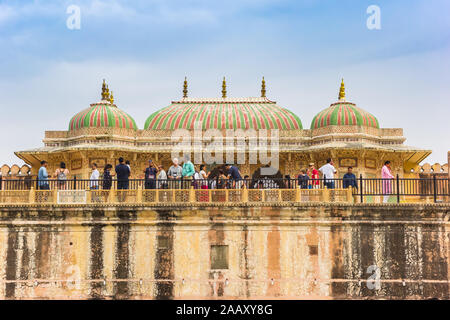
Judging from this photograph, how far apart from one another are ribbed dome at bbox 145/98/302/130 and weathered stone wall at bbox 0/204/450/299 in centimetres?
1275

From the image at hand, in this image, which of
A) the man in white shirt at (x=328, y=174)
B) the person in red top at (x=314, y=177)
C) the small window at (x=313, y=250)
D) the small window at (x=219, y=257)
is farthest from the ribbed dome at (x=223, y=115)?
the small window at (x=313, y=250)

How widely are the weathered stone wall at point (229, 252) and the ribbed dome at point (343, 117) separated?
11.7 metres

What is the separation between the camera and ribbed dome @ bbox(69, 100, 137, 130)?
1288 inches

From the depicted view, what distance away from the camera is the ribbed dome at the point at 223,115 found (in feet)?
110

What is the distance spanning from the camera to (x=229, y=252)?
21.0m

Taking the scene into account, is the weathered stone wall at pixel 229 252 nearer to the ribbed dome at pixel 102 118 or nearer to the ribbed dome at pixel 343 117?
the ribbed dome at pixel 343 117

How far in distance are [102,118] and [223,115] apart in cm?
576

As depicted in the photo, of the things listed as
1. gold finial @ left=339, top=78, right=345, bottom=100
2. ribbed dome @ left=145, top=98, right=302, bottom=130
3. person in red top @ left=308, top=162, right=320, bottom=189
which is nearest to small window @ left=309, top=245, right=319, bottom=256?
person in red top @ left=308, top=162, right=320, bottom=189

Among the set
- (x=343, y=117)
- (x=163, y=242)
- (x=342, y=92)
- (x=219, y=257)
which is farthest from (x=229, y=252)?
(x=342, y=92)

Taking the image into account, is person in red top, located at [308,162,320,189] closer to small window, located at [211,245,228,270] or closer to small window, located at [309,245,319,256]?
small window, located at [309,245,319,256]

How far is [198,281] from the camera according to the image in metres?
20.8

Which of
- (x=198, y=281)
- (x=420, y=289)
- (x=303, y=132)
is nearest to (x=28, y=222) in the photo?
(x=198, y=281)
